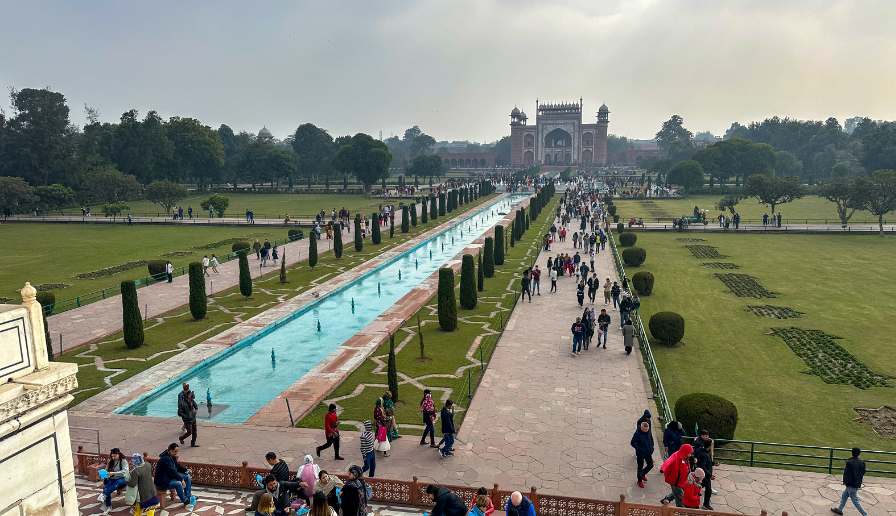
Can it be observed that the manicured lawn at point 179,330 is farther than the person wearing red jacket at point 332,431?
Yes

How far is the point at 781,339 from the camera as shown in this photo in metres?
17.5

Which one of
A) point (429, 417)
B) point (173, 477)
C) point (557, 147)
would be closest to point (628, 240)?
point (429, 417)

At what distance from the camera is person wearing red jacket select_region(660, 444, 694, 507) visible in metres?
8.59

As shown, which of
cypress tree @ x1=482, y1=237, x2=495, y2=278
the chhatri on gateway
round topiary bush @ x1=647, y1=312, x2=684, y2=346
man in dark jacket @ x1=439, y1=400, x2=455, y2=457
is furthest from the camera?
the chhatri on gateway

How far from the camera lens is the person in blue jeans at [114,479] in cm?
912

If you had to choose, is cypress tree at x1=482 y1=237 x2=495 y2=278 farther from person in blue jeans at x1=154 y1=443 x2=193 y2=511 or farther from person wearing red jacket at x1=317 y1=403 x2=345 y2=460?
person in blue jeans at x1=154 y1=443 x2=193 y2=511

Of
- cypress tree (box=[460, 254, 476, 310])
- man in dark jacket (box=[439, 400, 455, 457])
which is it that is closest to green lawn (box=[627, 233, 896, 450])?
man in dark jacket (box=[439, 400, 455, 457])

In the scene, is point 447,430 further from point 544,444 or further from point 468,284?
point 468,284

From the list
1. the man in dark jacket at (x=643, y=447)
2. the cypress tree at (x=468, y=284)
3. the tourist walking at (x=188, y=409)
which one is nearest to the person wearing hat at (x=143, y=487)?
the tourist walking at (x=188, y=409)

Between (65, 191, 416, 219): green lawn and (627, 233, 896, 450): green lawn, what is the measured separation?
35.2m

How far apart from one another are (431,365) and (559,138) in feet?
460

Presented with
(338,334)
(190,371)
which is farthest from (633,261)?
(190,371)

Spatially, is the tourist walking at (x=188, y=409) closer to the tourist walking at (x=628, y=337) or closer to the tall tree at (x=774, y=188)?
A: the tourist walking at (x=628, y=337)

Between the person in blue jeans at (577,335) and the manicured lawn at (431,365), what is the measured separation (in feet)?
7.07
